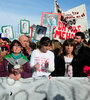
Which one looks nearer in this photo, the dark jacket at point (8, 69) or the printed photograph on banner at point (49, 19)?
the dark jacket at point (8, 69)

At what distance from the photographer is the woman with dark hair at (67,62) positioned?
3.56 m

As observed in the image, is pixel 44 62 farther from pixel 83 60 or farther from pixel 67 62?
pixel 83 60

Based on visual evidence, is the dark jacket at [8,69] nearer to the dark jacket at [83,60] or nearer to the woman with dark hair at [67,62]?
the woman with dark hair at [67,62]

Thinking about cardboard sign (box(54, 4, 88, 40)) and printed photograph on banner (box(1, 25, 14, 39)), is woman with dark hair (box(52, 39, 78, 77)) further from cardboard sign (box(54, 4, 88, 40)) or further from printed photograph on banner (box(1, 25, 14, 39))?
cardboard sign (box(54, 4, 88, 40))

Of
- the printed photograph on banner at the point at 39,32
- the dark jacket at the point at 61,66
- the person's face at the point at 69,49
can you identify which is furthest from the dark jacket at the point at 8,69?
the printed photograph on banner at the point at 39,32

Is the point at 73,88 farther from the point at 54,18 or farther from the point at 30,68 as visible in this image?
the point at 54,18

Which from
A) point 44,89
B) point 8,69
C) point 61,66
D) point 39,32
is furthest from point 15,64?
point 39,32

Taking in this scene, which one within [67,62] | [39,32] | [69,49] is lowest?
[67,62]

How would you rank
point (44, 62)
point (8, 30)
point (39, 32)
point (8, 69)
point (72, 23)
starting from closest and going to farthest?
point (8, 69) → point (44, 62) → point (39, 32) → point (8, 30) → point (72, 23)

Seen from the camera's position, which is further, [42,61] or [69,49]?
[69,49]

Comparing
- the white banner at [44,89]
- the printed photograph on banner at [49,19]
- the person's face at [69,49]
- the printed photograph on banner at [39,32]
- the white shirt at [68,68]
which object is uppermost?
the printed photograph on banner at [49,19]

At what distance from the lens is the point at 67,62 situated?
360cm

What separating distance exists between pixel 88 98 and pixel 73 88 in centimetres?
26

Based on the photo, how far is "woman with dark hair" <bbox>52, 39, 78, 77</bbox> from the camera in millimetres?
3562
